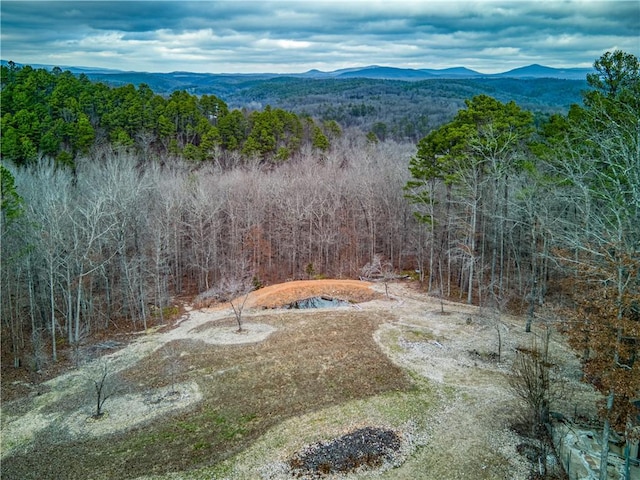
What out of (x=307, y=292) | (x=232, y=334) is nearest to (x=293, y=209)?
(x=307, y=292)

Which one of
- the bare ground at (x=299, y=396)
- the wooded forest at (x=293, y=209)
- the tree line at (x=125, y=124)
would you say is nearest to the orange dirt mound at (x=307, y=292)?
the wooded forest at (x=293, y=209)

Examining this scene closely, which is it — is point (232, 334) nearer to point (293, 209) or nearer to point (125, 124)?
point (293, 209)

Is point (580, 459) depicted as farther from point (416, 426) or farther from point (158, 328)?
point (158, 328)

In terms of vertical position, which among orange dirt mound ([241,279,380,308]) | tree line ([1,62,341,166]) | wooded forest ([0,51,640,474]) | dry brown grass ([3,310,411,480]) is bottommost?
orange dirt mound ([241,279,380,308])

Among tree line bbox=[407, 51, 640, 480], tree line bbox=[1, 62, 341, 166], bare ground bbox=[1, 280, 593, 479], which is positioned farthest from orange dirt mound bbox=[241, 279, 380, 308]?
tree line bbox=[1, 62, 341, 166]

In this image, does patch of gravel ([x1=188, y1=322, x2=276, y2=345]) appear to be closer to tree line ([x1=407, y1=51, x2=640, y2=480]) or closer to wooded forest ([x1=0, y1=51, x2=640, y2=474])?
wooded forest ([x1=0, y1=51, x2=640, y2=474])
